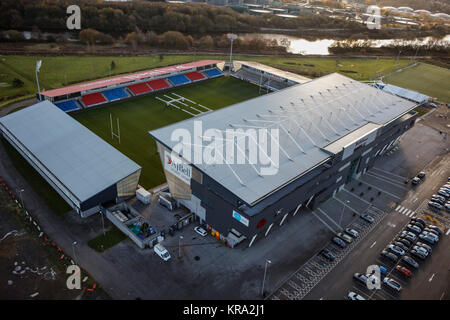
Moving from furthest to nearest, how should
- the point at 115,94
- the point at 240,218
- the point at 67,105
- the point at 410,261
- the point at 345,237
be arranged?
1. the point at 115,94
2. the point at 67,105
3. the point at 345,237
4. the point at 410,261
5. the point at 240,218

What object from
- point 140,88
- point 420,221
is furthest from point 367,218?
point 140,88

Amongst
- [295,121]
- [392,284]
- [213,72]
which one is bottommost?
[392,284]

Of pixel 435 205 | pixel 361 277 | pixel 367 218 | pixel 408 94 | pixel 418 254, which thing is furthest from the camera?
pixel 408 94

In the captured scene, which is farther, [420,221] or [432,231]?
[420,221]

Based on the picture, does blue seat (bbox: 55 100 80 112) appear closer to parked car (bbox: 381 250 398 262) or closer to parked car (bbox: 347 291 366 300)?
parked car (bbox: 347 291 366 300)

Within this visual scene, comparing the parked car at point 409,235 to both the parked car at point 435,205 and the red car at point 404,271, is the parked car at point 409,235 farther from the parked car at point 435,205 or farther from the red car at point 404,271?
the parked car at point 435,205

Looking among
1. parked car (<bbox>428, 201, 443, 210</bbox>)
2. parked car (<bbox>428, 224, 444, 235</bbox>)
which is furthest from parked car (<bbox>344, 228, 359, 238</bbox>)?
parked car (<bbox>428, 201, 443, 210</bbox>)

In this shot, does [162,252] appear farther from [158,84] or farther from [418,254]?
[158,84]

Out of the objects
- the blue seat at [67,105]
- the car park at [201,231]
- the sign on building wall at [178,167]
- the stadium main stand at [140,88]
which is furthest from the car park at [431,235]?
the blue seat at [67,105]
